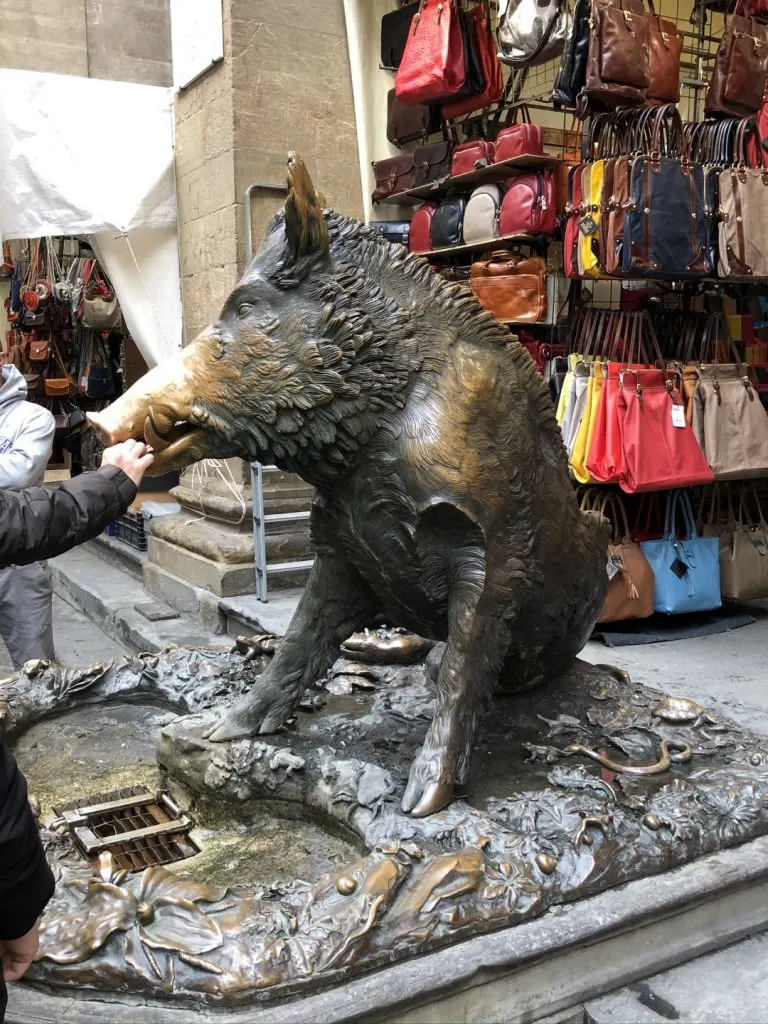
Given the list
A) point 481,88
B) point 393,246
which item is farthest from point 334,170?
point 393,246

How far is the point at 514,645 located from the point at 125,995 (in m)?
1.36

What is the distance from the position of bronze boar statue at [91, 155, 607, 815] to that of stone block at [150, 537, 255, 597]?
11.0 feet

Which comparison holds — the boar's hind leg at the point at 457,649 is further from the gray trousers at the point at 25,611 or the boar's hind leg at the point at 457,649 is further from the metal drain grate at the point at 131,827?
the gray trousers at the point at 25,611

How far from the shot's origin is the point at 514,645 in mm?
2738

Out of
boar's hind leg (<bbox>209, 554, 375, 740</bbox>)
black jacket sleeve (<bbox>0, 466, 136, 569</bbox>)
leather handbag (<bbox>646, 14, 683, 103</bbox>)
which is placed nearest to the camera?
black jacket sleeve (<bbox>0, 466, 136, 569</bbox>)

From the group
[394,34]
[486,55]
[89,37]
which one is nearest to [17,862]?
[486,55]

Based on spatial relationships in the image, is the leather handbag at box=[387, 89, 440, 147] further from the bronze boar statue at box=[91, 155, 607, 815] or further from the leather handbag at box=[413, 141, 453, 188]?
the bronze boar statue at box=[91, 155, 607, 815]

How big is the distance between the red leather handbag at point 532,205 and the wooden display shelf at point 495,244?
5 centimetres

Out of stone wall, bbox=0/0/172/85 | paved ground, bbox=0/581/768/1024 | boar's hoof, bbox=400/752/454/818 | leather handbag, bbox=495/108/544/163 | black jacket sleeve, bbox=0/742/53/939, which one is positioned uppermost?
stone wall, bbox=0/0/172/85

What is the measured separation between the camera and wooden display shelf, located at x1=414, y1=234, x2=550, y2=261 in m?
5.23

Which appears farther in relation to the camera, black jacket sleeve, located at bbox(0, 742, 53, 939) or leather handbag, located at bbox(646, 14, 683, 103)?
leather handbag, located at bbox(646, 14, 683, 103)

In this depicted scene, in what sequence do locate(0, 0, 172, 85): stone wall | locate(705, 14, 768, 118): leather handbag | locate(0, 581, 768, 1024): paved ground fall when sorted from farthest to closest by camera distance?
locate(0, 0, 172, 85): stone wall → locate(705, 14, 768, 118): leather handbag → locate(0, 581, 768, 1024): paved ground

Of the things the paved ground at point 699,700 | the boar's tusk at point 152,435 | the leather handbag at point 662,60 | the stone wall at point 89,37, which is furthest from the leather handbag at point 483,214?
the stone wall at point 89,37

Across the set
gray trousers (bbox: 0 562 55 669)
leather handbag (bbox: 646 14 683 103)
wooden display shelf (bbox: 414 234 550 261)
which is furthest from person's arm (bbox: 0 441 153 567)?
leather handbag (bbox: 646 14 683 103)
